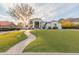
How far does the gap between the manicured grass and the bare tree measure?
0.15m

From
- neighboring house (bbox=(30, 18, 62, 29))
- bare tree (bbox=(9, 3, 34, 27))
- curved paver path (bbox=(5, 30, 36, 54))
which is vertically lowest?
curved paver path (bbox=(5, 30, 36, 54))

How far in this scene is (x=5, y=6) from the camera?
94.4 inches

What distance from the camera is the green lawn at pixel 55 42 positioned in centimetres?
238

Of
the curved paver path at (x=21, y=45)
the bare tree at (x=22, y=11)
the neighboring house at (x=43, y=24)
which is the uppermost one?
the bare tree at (x=22, y=11)

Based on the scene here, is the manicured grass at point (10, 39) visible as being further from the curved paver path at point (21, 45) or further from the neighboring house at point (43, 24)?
the neighboring house at point (43, 24)

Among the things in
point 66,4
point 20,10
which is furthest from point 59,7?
point 20,10

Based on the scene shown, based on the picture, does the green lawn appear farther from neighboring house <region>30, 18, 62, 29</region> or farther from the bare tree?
the bare tree

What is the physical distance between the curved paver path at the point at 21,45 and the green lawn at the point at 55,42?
0.15 feet

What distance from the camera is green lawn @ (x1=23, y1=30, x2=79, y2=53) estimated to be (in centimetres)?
238

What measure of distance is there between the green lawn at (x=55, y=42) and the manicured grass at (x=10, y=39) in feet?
0.51

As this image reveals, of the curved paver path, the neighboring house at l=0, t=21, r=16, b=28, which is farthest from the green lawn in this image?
the neighboring house at l=0, t=21, r=16, b=28

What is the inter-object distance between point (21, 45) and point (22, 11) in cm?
44

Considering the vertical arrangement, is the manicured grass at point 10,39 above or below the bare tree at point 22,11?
below

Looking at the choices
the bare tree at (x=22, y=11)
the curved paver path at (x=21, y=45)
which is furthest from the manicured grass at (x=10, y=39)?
the bare tree at (x=22, y=11)
